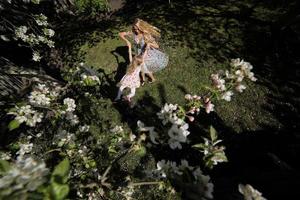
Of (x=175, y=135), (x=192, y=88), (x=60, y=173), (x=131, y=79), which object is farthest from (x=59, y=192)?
(x=192, y=88)

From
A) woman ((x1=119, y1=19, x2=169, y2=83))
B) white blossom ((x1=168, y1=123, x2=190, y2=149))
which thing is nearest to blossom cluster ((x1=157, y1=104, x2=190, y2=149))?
white blossom ((x1=168, y1=123, x2=190, y2=149))

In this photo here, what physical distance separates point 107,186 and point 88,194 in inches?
24.6

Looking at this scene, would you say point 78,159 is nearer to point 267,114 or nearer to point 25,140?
point 25,140

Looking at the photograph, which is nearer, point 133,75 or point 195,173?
point 195,173

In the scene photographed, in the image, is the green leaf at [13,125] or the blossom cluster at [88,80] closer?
the green leaf at [13,125]

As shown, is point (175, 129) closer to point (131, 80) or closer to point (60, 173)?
point (60, 173)

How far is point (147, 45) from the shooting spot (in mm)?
9492

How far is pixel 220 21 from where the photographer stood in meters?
13.8

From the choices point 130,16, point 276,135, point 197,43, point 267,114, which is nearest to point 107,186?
point 276,135

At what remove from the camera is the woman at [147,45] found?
31.7 feet

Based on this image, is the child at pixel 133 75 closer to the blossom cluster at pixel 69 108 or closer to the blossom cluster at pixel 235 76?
the blossom cluster at pixel 69 108

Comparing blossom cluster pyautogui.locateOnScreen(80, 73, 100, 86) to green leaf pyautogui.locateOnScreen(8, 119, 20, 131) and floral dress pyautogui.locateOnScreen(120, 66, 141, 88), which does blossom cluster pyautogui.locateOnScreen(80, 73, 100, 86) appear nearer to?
green leaf pyautogui.locateOnScreen(8, 119, 20, 131)

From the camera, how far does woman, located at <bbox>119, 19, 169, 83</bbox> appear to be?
9.66 m

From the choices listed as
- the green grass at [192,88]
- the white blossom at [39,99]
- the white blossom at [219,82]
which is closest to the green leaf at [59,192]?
the white blossom at [219,82]
